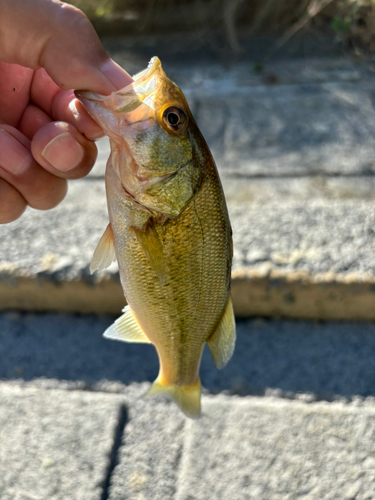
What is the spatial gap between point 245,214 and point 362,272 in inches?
33.5

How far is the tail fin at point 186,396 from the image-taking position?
5.69 feet

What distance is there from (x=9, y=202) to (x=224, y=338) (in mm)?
962

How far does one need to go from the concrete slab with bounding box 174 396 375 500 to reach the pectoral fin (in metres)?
0.80

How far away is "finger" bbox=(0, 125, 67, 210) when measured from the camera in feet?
5.33

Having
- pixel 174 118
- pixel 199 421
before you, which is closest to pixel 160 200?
pixel 174 118

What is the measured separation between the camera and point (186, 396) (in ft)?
5.72

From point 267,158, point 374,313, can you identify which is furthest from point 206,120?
point 374,313

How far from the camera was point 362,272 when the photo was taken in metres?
2.58

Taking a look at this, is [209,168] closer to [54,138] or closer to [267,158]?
[54,138]

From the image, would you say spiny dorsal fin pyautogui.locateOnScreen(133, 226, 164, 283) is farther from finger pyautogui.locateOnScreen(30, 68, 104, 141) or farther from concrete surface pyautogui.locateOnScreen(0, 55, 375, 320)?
concrete surface pyautogui.locateOnScreen(0, 55, 375, 320)

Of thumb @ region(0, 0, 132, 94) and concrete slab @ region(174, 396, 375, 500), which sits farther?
concrete slab @ region(174, 396, 375, 500)

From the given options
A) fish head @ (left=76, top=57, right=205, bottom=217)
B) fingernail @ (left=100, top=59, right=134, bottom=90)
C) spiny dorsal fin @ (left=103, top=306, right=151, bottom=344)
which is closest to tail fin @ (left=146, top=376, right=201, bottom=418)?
spiny dorsal fin @ (left=103, top=306, right=151, bottom=344)

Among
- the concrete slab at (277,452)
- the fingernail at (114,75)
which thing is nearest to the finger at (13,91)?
the fingernail at (114,75)

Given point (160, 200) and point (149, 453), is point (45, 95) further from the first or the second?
point (149, 453)
